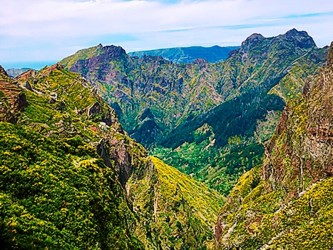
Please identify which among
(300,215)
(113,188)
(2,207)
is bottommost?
(300,215)

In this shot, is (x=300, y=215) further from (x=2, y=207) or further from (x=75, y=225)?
(x=2, y=207)

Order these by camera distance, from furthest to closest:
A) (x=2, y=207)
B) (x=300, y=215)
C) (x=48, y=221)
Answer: (x=300, y=215) → (x=48, y=221) → (x=2, y=207)

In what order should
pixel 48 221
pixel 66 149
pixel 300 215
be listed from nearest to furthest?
pixel 48 221
pixel 66 149
pixel 300 215

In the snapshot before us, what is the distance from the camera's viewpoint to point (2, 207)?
6512 cm

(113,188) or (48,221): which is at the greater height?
(48,221)

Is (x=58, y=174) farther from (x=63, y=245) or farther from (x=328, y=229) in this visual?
(x=328, y=229)

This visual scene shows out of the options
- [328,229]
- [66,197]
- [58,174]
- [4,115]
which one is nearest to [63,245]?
[66,197]

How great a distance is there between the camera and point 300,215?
188500 millimetres

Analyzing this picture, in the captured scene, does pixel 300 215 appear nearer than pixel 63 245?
No

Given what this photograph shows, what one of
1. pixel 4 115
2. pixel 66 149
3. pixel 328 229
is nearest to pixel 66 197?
pixel 66 149

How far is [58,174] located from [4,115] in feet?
272

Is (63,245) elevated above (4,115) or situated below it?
below

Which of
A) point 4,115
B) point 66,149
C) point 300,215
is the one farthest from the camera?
point 300,215

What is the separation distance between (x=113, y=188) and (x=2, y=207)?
48.4 m
